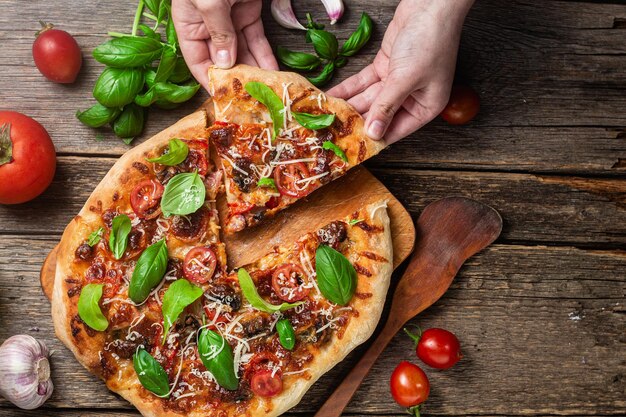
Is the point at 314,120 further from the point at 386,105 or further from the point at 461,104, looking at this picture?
the point at 461,104

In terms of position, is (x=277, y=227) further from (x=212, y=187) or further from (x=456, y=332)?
(x=456, y=332)

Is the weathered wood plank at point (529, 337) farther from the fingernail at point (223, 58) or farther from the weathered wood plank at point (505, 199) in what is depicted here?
the fingernail at point (223, 58)

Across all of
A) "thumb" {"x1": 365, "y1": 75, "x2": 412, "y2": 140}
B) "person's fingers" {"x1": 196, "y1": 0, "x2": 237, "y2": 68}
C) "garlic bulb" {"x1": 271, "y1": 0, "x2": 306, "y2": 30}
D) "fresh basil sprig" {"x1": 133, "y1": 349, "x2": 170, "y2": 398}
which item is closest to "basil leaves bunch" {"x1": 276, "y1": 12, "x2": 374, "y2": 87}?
"garlic bulb" {"x1": 271, "y1": 0, "x2": 306, "y2": 30}

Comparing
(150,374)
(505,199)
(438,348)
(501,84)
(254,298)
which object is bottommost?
(438,348)

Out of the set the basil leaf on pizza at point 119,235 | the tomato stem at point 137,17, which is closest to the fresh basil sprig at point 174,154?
the basil leaf on pizza at point 119,235

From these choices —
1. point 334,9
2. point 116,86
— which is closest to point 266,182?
point 116,86
